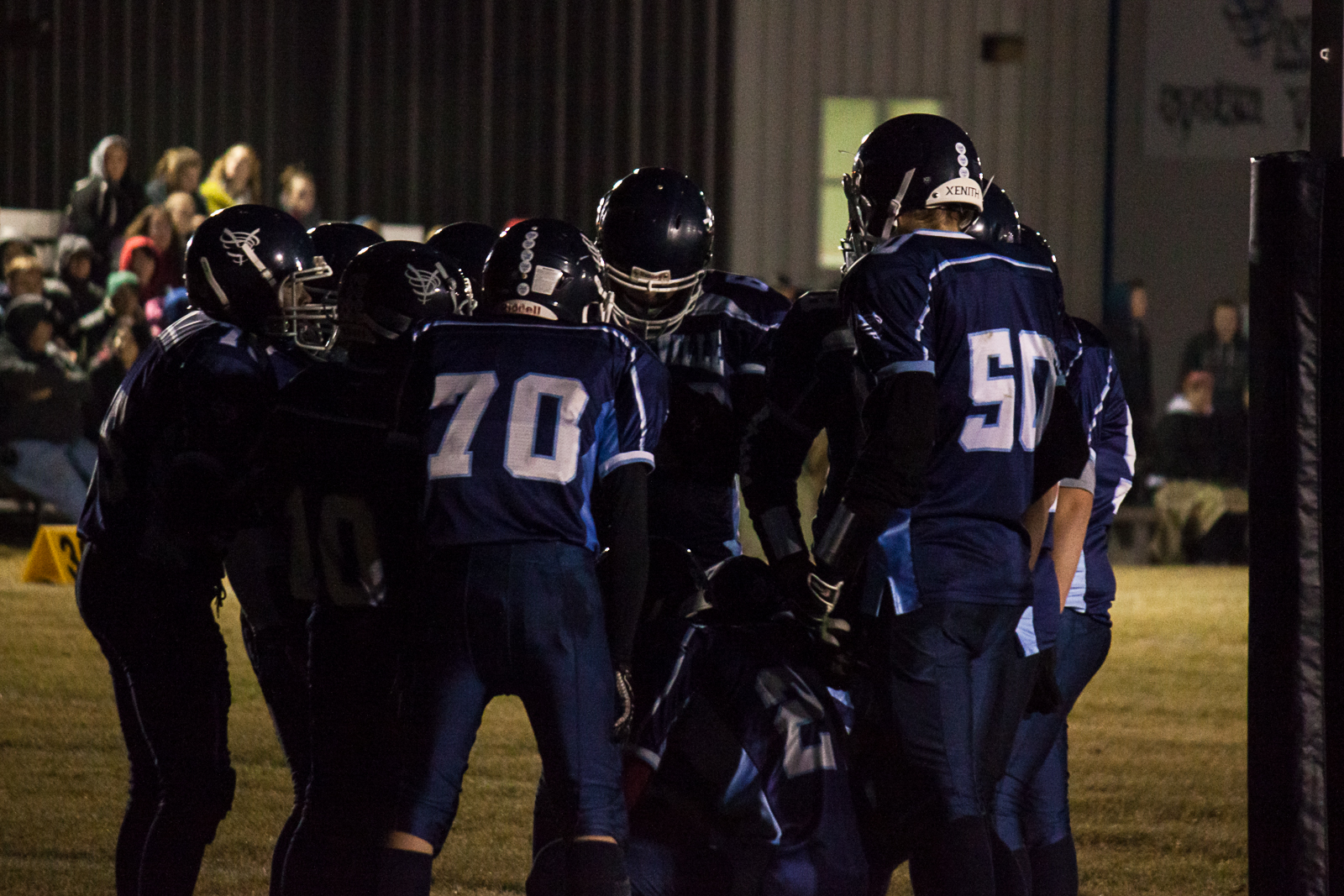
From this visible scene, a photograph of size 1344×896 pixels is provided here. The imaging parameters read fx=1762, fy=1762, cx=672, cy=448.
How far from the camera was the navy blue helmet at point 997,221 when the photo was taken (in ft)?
15.1

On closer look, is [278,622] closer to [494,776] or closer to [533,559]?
[533,559]

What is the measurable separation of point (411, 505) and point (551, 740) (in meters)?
0.77

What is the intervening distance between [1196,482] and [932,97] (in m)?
5.41

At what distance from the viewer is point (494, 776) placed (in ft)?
21.6

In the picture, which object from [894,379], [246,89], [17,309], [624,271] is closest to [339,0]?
[246,89]

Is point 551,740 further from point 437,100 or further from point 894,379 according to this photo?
point 437,100

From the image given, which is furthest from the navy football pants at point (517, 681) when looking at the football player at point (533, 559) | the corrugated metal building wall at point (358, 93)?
the corrugated metal building wall at point (358, 93)

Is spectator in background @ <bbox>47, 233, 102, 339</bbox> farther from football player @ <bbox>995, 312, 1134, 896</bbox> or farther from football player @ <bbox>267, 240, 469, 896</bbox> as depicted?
football player @ <bbox>995, 312, 1134, 896</bbox>

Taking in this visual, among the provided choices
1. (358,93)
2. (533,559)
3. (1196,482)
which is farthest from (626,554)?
(358,93)

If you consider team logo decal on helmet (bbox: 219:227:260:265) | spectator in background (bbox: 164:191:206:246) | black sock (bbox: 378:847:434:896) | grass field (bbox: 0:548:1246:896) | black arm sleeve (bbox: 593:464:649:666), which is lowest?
grass field (bbox: 0:548:1246:896)

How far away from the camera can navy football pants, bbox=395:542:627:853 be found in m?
3.69

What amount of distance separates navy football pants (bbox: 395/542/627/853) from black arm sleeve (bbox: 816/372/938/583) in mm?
579

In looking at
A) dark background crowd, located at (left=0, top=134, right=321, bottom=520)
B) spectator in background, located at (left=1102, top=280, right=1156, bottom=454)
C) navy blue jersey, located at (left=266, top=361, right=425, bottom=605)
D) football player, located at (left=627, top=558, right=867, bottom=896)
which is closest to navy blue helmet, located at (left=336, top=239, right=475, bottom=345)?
navy blue jersey, located at (left=266, top=361, right=425, bottom=605)

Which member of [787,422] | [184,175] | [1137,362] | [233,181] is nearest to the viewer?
[787,422]
